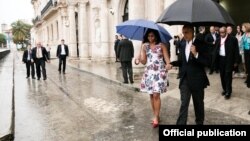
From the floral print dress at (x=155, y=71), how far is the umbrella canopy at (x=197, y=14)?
3.47 ft

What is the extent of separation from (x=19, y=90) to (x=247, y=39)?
766 cm

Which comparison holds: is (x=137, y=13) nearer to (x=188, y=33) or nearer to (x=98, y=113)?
(x=98, y=113)

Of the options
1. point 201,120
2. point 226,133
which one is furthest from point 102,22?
point 226,133

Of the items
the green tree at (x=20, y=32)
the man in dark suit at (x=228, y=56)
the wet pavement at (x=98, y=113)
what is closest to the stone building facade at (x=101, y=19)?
the wet pavement at (x=98, y=113)

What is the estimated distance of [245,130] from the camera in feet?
12.2

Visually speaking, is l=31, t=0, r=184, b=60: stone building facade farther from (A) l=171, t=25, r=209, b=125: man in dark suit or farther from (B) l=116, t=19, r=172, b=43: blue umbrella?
(A) l=171, t=25, r=209, b=125: man in dark suit

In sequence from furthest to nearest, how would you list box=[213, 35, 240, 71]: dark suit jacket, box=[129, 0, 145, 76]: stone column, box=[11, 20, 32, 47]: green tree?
box=[11, 20, 32, 47]: green tree < box=[129, 0, 145, 76]: stone column < box=[213, 35, 240, 71]: dark suit jacket

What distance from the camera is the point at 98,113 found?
8.11 metres

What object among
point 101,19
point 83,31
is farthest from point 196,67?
point 83,31

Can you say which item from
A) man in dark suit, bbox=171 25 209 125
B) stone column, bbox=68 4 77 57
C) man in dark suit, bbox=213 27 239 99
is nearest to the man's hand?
man in dark suit, bbox=171 25 209 125

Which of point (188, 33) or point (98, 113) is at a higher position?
point (188, 33)

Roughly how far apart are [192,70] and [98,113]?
305cm

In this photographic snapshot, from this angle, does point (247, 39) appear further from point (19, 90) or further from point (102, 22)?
point (102, 22)

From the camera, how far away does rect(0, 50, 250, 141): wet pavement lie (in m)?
6.44
